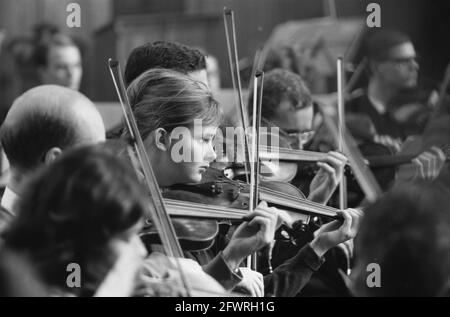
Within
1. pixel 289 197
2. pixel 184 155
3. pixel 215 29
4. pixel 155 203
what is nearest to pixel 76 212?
pixel 155 203

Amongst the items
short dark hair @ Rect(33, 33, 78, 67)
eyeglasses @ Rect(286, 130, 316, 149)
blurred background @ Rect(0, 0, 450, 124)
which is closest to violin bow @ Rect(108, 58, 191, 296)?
eyeglasses @ Rect(286, 130, 316, 149)

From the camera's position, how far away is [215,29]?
A: 26.5ft

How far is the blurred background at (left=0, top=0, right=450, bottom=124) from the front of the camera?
6328 millimetres

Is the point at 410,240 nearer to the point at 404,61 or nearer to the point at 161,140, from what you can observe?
the point at 161,140

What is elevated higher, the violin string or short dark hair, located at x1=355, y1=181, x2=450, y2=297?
short dark hair, located at x1=355, y1=181, x2=450, y2=297

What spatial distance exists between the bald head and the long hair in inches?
8.3

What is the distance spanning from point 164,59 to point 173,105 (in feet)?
1.52

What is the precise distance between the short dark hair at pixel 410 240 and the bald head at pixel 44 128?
0.84m

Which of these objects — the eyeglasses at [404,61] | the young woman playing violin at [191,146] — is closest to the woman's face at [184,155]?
the young woman playing violin at [191,146]

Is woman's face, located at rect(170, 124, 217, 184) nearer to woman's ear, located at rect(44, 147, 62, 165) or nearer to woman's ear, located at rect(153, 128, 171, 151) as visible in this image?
woman's ear, located at rect(153, 128, 171, 151)

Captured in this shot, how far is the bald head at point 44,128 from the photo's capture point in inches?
93.3

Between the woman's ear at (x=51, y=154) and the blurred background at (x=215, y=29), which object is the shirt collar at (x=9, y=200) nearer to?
the woman's ear at (x=51, y=154)
